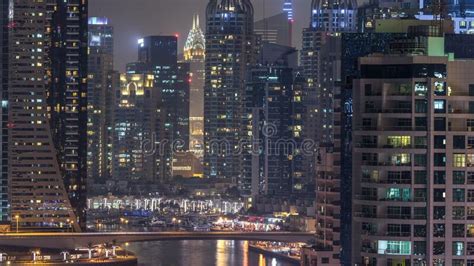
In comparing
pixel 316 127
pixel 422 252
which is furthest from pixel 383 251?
pixel 316 127

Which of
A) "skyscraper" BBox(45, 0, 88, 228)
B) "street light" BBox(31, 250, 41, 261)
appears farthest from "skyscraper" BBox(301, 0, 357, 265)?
"skyscraper" BBox(45, 0, 88, 228)

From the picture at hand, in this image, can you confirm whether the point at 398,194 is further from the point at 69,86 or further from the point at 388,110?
the point at 69,86

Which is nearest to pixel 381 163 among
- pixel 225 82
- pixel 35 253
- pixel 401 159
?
pixel 401 159

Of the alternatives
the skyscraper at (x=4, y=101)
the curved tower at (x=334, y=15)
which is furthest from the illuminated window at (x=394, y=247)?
the curved tower at (x=334, y=15)

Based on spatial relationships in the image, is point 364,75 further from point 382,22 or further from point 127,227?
point 127,227

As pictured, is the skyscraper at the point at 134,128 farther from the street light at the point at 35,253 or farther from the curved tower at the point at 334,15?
the street light at the point at 35,253

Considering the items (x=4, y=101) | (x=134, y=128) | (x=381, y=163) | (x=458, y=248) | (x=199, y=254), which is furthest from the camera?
(x=134, y=128)
